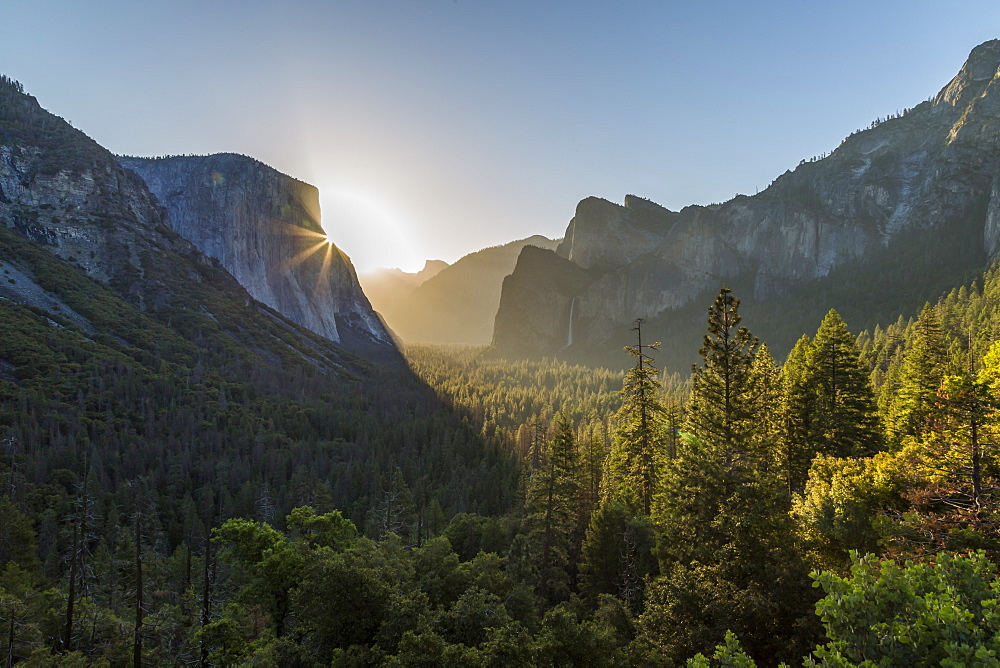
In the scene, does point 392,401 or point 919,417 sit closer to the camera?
point 919,417

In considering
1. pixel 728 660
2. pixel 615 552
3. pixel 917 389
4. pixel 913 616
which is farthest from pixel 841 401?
pixel 728 660

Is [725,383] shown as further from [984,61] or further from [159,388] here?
[984,61]

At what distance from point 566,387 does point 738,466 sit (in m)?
158

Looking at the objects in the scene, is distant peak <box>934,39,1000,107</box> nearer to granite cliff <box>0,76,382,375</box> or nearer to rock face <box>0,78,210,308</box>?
granite cliff <box>0,76,382,375</box>

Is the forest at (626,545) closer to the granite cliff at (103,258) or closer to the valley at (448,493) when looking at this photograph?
the valley at (448,493)

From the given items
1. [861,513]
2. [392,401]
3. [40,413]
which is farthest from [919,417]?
[392,401]

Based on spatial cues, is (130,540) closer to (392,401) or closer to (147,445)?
(147,445)

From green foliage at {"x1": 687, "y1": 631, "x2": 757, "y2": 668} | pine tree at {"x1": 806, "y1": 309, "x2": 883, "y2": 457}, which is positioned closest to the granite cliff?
pine tree at {"x1": 806, "y1": 309, "x2": 883, "y2": 457}

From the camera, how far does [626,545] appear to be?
24344 millimetres

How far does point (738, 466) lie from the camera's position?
1480cm

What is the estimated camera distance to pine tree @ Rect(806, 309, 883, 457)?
26.5 meters

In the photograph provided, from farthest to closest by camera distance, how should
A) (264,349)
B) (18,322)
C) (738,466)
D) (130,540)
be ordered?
(264,349)
(18,322)
(130,540)
(738,466)

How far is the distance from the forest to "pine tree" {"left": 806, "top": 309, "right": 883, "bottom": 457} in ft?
0.45

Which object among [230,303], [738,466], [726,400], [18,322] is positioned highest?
[230,303]
